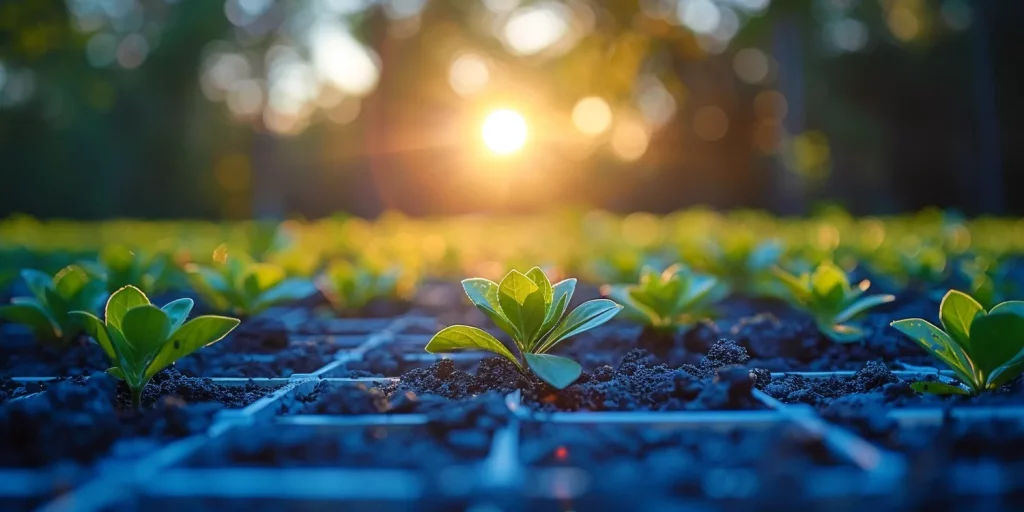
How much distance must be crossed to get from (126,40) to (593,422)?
23377mm

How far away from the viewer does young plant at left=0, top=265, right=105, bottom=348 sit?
2.00m

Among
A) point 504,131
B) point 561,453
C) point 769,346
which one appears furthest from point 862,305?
point 504,131

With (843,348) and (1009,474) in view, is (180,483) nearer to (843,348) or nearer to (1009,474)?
(1009,474)

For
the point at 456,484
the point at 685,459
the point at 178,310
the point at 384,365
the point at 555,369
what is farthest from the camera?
the point at 384,365

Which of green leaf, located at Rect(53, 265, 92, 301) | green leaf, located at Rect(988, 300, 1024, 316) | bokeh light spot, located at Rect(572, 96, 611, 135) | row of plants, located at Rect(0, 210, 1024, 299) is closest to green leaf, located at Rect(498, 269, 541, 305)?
row of plants, located at Rect(0, 210, 1024, 299)

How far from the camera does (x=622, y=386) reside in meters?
1.55

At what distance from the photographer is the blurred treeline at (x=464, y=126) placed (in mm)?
17922

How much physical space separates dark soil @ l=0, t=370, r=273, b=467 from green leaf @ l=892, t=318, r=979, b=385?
1406 mm

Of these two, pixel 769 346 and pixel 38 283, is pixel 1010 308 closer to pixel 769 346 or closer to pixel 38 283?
pixel 769 346

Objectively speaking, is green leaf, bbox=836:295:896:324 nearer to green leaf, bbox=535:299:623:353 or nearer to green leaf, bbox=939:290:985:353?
green leaf, bbox=939:290:985:353

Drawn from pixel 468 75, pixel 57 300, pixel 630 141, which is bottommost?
pixel 57 300

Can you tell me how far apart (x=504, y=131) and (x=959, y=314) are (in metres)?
17.8

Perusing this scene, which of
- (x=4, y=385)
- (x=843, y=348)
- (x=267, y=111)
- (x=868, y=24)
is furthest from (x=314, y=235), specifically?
(x=868, y=24)

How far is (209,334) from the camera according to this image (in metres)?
1.53
